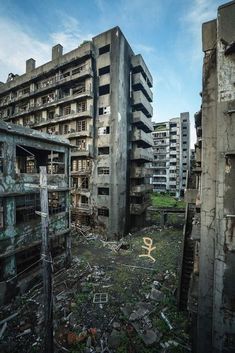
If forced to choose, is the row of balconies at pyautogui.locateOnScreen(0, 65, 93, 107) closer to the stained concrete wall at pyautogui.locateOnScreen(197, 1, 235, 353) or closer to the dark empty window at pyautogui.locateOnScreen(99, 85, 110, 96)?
the dark empty window at pyautogui.locateOnScreen(99, 85, 110, 96)

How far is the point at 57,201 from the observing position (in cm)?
1427

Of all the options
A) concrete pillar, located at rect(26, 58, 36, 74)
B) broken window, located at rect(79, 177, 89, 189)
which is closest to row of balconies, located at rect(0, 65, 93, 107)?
concrete pillar, located at rect(26, 58, 36, 74)

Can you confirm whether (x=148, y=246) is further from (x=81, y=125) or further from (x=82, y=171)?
(x=81, y=125)

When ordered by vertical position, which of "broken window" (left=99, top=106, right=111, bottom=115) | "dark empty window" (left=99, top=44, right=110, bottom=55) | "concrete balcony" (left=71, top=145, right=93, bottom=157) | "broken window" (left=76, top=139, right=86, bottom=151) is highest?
"dark empty window" (left=99, top=44, right=110, bottom=55)

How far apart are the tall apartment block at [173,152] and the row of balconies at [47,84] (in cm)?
3901

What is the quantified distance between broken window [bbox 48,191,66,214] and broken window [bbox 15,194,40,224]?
1.66 m

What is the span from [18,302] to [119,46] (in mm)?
24845

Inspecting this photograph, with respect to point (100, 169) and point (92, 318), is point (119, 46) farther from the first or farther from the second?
point (92, 318)

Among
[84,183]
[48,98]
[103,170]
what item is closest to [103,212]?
[84,183]

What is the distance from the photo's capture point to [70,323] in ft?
30.5

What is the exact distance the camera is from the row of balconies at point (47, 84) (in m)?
22.8

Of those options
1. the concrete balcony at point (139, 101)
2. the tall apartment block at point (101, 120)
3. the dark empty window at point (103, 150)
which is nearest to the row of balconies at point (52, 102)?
the tall apartment block at point (101, 120)

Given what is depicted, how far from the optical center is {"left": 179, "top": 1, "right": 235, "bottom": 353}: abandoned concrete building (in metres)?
6.61

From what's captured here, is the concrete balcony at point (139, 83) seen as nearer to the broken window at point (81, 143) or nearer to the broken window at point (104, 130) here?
the broken window at point (104, 130)
